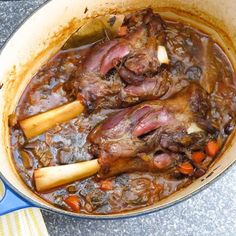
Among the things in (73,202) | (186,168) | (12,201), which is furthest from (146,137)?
(12,201)

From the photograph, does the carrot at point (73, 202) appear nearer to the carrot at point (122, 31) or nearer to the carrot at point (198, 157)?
the carrot at point (198, 157)

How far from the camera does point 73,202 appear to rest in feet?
5.34

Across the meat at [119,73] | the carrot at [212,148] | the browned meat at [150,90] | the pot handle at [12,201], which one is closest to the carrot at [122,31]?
the meat at [119,73]

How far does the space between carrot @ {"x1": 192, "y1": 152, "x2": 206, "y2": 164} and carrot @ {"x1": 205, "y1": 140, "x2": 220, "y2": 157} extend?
0.02 m

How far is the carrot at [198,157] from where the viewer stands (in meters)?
1.64

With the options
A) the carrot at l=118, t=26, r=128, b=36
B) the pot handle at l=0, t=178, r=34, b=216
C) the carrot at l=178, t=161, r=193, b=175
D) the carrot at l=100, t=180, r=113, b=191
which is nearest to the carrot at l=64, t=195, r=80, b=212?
the carrot at l=100, t=180, r=113, b=191

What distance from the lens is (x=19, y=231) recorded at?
1.72m

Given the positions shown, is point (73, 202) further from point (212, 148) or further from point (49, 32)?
point (49, 32)

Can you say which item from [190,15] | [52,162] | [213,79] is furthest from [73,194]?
[190,15]

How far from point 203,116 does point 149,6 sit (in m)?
0.42

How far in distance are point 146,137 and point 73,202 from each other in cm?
28

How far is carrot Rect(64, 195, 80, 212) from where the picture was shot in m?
1.62

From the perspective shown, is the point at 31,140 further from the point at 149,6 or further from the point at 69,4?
the point at 149,6

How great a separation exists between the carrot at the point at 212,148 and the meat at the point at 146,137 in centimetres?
3
